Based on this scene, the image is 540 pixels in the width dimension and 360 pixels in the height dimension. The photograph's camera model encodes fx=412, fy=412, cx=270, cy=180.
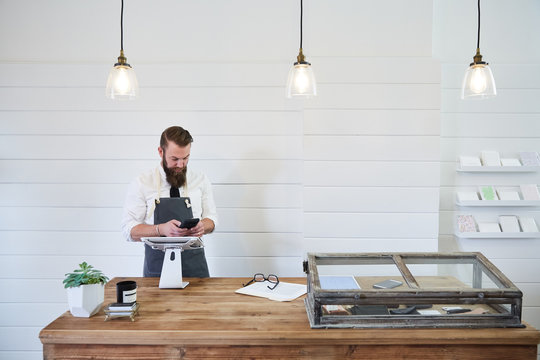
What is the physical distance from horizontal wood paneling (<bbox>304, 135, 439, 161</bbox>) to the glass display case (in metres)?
1.51

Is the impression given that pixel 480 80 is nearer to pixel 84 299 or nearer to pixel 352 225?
pixel 352 225

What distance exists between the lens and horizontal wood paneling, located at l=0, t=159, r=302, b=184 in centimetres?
353

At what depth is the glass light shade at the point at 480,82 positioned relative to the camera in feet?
7.70

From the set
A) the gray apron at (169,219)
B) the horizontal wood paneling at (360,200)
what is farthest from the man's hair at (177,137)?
the horizontal wood paneling at (360,200)

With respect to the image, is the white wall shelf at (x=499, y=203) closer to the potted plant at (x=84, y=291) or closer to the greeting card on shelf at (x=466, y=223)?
the greeting card on shelf at (x=466, y=223)

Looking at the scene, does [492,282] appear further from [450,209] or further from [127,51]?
[127,51]

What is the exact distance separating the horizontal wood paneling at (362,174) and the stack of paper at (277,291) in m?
1.23

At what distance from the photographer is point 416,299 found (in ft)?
5.96

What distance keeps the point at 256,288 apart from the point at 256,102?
171cm

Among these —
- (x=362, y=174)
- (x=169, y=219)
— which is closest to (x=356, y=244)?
(x=362, y=174)

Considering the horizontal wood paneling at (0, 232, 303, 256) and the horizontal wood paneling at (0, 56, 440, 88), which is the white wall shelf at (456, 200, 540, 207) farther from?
the horizontal wood paneling at (0, 232, 303, 256)

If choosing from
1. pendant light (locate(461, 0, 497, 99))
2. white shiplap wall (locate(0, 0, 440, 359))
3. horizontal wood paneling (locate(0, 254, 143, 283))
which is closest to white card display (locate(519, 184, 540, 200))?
white shiplap wall (locate(0, 0, 440, 359))

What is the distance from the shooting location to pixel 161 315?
6.44 ft

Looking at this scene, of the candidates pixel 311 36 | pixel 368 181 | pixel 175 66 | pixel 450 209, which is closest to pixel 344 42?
pixel 311 36
